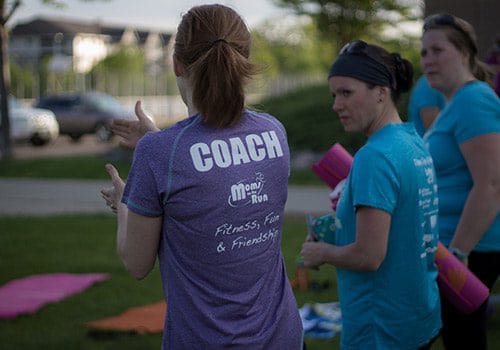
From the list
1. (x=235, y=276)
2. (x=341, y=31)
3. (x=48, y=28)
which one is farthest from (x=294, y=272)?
(x=48, y=28)

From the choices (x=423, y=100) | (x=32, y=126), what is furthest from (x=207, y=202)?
(x=32, y=126)

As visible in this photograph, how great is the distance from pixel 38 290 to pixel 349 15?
19678mm

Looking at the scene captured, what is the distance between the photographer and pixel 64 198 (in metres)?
14.9

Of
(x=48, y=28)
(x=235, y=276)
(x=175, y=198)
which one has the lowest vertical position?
(x=48, y=28)

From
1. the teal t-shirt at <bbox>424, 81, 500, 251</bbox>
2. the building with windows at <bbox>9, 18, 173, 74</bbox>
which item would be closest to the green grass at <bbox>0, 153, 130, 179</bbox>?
the teal t-shirt at <bbox>424, 81, 500, 251</bbox>

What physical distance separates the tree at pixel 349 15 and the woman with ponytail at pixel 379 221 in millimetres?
23213

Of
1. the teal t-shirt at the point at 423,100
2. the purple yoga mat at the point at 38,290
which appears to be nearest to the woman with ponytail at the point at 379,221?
the teal t-shirt at the point at 423,100

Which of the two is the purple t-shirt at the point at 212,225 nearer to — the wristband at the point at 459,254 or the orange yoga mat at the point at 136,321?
the wristband at the point at 459,254

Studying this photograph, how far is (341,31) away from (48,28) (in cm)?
7098

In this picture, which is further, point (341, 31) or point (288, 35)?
point (288, 35)

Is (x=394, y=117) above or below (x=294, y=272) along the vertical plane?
above

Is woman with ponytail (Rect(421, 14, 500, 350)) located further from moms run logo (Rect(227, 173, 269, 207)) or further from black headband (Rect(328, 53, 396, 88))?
moms run logo (Rect(227, 173, 269, 207))

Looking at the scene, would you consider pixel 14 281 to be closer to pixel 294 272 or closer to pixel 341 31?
pixel 294 272

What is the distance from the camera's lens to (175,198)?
2.58m
